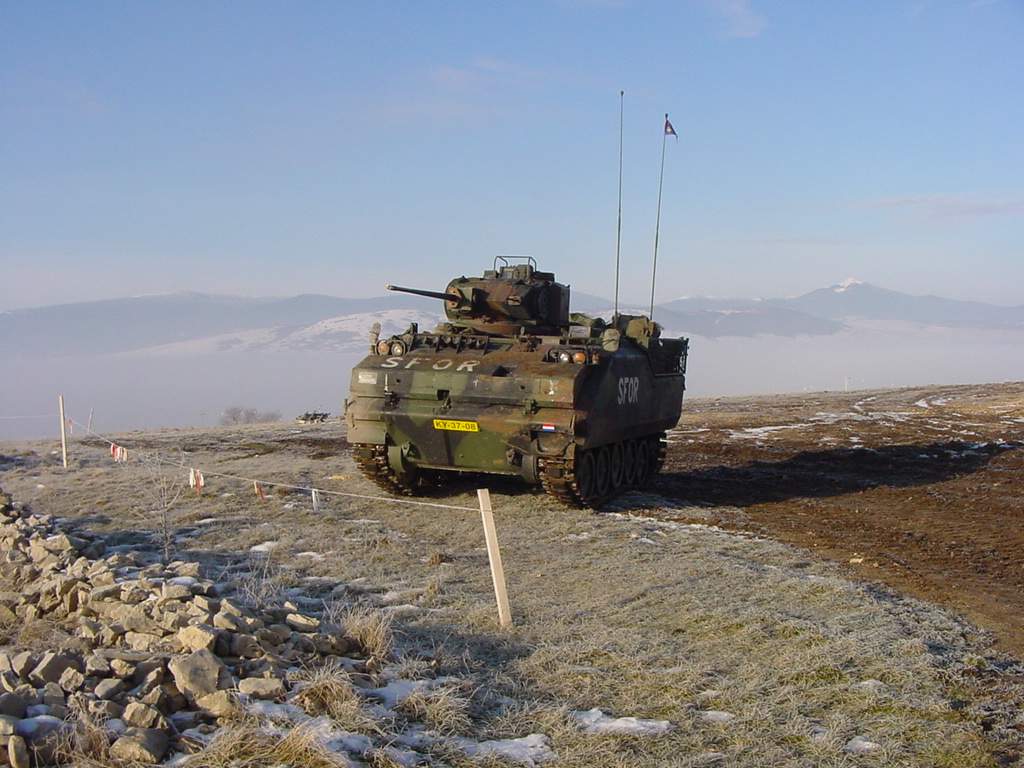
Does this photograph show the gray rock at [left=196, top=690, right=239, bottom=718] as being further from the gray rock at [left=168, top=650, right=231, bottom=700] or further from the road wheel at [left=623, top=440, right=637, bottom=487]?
the road wheel at [left=623, top=440, right=637, bottom=487]

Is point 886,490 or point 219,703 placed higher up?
point 219,703

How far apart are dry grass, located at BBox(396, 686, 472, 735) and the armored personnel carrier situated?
7.29 meters

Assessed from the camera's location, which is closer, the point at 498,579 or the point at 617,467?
the point at 498,579

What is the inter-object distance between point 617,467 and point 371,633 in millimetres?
9202

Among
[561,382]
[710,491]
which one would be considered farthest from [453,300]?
[710,491]

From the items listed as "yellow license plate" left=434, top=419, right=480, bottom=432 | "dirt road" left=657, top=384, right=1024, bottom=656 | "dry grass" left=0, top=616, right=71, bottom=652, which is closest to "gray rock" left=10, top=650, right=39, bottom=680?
"dry grass" left=0, top=616, right=71, bottom=652

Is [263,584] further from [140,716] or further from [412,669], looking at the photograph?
[140,716]

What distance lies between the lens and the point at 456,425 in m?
13.7

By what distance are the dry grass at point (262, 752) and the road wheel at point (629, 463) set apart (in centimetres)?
1127

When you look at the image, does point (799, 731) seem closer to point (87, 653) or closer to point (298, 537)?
point (87, 653)

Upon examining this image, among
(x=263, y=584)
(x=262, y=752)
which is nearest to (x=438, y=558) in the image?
(x=263, y=584)

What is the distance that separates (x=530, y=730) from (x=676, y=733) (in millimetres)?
844

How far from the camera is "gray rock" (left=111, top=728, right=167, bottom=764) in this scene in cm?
489

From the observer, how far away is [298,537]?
11758 mm
